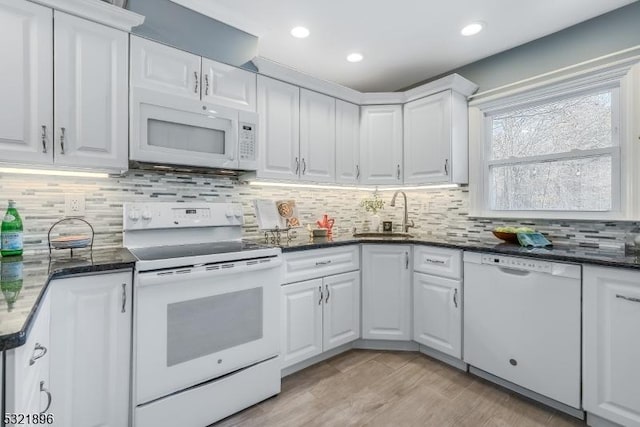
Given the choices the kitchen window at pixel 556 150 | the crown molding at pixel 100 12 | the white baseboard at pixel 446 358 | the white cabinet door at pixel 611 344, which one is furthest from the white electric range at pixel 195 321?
the kitchen window at pixel 556 150

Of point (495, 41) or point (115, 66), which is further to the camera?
point (495, 41)

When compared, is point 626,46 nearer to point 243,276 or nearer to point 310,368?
point 243,276

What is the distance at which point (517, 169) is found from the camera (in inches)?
103

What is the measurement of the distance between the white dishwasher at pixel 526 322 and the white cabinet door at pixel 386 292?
486 mm

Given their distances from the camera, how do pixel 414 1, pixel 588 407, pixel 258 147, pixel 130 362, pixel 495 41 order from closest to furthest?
pixel 130 362
pixel 588 407
pixel 414 1
pixel 258 147
pixel 495 41

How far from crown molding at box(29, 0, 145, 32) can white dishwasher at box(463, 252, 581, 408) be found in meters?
2.64

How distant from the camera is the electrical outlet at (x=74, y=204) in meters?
1.87

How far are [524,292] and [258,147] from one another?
2.04m

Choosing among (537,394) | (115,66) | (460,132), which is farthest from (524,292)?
(115,66)

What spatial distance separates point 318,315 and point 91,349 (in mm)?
1407

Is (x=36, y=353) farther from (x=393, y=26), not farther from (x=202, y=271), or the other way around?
(x=393, y=26)

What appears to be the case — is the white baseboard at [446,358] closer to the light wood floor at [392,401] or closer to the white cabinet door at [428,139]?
the light wood floor at [392,401]

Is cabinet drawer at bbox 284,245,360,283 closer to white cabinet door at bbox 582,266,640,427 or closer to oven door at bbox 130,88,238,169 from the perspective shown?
oven door at bbox 130,88,238,169

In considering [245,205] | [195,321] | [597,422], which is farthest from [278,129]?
[597,422]
